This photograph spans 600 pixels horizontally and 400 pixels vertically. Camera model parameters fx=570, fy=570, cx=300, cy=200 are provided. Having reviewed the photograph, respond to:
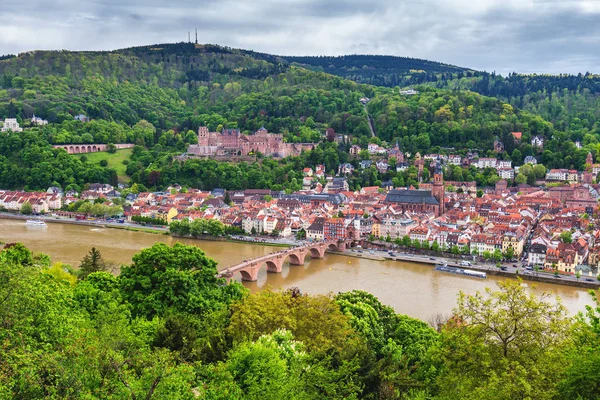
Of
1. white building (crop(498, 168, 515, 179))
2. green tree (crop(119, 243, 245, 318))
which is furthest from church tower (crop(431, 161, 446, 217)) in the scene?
green tree (crop(119, 243, 245, 318))

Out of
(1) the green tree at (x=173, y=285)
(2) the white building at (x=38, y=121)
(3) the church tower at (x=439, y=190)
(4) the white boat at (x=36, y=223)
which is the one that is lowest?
(4) the white boat at (x=36, y=223)

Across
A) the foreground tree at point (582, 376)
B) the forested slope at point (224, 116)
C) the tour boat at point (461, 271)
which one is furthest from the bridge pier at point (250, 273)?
the forested slope at point (224, 116)

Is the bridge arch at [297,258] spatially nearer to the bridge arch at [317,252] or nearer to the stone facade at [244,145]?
the bridge arch at [317,252]

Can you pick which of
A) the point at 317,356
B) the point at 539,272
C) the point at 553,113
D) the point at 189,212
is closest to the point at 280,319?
the point at 317,356

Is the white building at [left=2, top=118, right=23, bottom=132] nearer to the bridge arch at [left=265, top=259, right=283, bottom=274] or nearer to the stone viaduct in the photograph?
the stone viaduct

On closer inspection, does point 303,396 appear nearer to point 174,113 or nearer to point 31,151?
point 31,151

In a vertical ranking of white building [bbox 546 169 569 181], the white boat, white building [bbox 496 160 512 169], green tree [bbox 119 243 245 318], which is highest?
white building [bbox 496 160 512 169]
